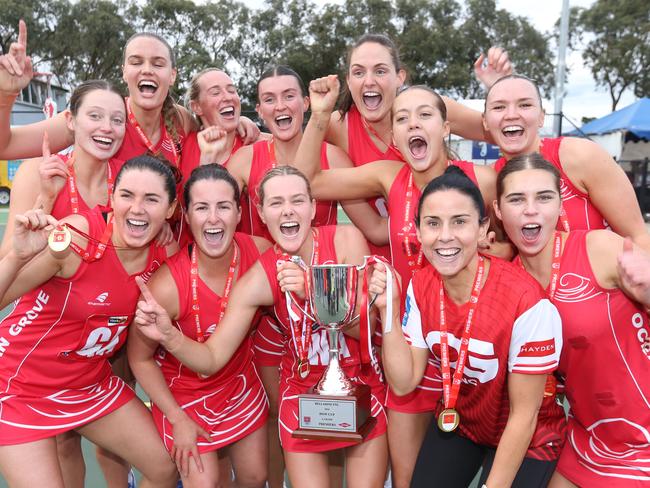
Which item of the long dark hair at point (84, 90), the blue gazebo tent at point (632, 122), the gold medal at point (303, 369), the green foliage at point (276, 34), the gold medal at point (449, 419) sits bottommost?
the gold medal at point (449, 419)

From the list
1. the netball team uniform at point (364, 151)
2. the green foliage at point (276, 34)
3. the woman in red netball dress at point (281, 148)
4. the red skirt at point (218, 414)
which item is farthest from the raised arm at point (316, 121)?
the green foliage at point (276, 34)

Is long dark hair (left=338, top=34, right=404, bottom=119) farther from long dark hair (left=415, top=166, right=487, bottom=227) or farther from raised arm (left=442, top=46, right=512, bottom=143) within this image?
long dark hair (left=415, top=166, right=487, bottom=227)

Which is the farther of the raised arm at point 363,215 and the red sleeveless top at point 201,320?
the raised arm at point 363,215

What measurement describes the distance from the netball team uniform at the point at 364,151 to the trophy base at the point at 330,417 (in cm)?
144

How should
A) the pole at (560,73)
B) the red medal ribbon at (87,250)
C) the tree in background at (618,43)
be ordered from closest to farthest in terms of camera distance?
the red medal ribbon at (87,250) → the pole at (560,73) → the tree in background at (618,43)

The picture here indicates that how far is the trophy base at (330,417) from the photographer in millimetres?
2590

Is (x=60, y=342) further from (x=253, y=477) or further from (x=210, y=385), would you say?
(x=253, y=477)

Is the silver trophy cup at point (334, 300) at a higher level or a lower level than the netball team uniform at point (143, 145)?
lower

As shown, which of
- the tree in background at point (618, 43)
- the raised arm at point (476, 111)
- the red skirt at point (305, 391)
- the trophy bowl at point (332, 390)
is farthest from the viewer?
the tree in background at point (618, 43)

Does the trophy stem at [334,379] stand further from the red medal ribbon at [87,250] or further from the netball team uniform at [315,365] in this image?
the red medal ribbon at [87,250]

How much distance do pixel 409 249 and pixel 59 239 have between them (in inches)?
67.7

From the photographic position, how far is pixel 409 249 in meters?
3.18

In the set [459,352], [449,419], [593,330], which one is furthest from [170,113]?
[593,330]

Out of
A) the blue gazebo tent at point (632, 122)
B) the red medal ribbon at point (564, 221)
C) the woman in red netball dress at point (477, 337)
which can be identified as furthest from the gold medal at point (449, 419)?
the blue gazebo tent at point (632, 122)
